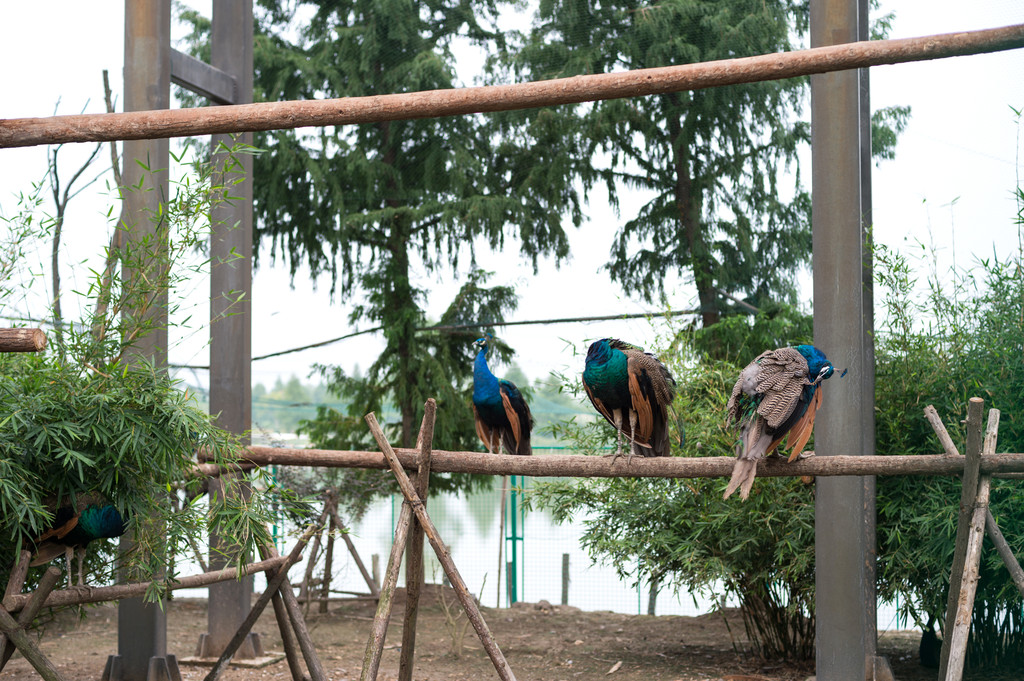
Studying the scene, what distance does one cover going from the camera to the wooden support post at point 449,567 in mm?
2809

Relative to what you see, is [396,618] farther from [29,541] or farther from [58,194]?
[58,194]

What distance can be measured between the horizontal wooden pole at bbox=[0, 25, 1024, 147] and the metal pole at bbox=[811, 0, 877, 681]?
1925mm

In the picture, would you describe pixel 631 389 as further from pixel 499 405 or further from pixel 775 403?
pixel 499 405

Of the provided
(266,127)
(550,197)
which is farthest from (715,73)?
(550,197)

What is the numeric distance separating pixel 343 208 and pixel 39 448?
355cm

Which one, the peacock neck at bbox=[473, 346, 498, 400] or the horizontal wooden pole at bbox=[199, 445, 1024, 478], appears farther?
the peacock neck at bbox=[473, 346, 498, 400]

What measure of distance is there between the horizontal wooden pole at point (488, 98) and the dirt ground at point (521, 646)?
2862 millimetres

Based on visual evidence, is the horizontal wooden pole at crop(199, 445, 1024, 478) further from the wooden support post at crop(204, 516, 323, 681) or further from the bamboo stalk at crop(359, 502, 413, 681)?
the wooden support post at crop(204, 516, 323, 681)

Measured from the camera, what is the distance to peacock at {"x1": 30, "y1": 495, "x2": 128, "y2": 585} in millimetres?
2699

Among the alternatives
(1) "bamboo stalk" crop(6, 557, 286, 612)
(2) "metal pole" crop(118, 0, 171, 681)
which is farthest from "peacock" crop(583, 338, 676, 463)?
(2) "metal pole" crop(118, 0, 171, 681)

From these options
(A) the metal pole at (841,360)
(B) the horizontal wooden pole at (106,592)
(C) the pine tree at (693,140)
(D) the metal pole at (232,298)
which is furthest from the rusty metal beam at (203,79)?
(A) the metal pole at (841,360)

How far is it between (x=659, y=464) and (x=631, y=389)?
268mm

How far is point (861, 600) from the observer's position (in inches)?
137

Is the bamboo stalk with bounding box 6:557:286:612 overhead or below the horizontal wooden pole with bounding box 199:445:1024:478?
below
